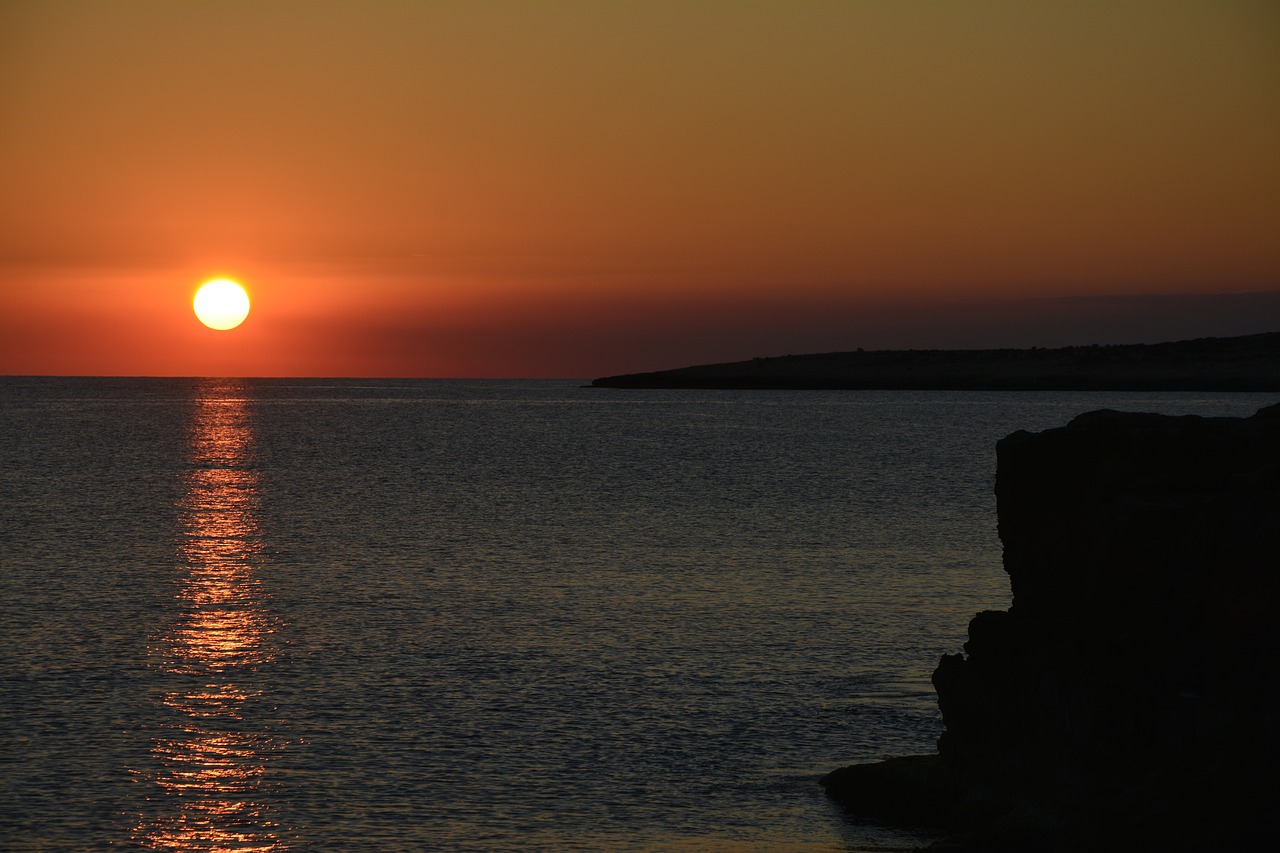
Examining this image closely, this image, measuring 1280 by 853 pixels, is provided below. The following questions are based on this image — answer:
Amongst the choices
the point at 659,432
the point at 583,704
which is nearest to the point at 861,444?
the point at 659,432

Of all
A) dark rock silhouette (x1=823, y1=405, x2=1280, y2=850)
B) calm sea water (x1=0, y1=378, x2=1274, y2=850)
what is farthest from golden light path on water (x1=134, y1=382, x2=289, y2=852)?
dark rock silhouette (x1=823, y1=405, x2=1280, y2=850)

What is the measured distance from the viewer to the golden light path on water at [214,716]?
55.7 feet

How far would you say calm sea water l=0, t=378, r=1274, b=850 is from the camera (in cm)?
1767

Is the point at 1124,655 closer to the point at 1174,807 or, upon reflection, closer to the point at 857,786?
the point at 1174,807

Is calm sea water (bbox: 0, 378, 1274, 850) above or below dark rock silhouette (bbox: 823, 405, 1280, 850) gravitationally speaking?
below

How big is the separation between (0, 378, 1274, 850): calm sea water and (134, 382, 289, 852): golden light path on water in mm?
67

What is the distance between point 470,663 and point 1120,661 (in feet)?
46.0

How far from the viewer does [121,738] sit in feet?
67.5

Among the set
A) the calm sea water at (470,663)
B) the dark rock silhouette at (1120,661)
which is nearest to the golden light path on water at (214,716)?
the calm sea water at (470,663)

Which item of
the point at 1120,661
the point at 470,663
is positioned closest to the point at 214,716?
the point at 470,663

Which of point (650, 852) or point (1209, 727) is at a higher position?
point (1209, 727)

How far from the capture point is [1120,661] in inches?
591

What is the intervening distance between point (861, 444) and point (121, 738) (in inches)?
3726

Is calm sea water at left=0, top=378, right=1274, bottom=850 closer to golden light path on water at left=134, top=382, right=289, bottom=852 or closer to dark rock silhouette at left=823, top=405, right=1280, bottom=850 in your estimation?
golden light path on water at left=134, top=382, right=289, bottom=852
